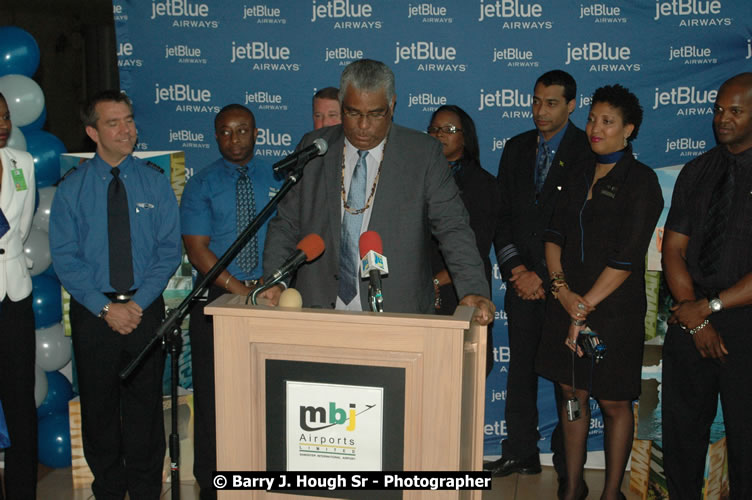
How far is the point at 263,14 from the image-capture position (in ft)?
15.1

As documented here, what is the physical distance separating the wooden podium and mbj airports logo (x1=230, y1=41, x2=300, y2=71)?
2839 mm

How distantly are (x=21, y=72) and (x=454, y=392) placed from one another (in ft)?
12.1

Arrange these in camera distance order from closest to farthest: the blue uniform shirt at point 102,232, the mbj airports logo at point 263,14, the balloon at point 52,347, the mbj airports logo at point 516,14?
the blue uniform shirt at point 102,232 → the balloon at point 52,347 → the mbj airports logo at point 516,14 → the mbj airports logo at point 263,14

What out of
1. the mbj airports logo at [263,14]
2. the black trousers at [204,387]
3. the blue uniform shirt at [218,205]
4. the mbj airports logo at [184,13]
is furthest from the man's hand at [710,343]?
the mbj airports logo at [184,13]

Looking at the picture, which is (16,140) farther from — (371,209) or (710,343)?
(710,343)

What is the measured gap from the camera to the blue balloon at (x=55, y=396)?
4355 mm

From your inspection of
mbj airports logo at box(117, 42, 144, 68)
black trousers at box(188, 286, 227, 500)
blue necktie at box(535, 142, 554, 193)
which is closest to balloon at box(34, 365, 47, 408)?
black trousers at box(188, 286, 227, 500)

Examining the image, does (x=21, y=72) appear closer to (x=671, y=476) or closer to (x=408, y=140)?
(x=408, y=140)

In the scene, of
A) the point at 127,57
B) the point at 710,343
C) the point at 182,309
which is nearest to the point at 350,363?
the point at 182,309

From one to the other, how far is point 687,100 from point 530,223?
1309mm

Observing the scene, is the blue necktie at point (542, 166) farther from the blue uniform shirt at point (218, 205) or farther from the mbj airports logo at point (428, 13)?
the blue uniform shirt at point (218, 205)

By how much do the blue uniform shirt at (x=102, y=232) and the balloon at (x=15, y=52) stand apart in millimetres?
1236

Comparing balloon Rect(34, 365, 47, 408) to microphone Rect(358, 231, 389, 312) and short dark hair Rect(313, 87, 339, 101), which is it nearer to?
short dark hair Rect(313, 87, 339, 101)

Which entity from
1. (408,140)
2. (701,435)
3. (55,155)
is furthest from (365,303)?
(55,155)
